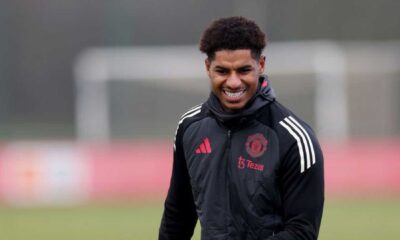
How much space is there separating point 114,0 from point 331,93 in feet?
15.1

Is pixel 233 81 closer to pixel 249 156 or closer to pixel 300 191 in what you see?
pixel 249 156

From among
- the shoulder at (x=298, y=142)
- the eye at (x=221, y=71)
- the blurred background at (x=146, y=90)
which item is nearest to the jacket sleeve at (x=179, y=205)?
the eye at (x=221, y=71)

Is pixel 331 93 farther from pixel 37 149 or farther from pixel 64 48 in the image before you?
pixel 37 149

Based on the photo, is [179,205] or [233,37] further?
[179,205]

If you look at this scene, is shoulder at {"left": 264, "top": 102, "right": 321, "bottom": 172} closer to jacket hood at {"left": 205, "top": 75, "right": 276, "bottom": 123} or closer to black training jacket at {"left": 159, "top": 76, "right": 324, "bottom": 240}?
black training jacket at {"left": 159, "top": 76, "right": 324, "bottom": 240}

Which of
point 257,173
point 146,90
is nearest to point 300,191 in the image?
point 257,173

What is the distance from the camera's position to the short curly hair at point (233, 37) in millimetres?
4562

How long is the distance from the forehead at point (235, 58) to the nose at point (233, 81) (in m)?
0.05

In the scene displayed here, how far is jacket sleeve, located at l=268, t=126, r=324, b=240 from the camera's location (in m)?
4.47

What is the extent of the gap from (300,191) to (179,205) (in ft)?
2.39

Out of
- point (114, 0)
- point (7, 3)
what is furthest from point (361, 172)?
point (7, 3)

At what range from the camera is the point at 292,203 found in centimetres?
449

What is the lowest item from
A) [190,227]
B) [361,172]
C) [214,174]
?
[361,172]

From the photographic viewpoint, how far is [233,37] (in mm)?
4566
